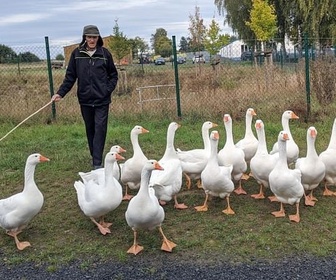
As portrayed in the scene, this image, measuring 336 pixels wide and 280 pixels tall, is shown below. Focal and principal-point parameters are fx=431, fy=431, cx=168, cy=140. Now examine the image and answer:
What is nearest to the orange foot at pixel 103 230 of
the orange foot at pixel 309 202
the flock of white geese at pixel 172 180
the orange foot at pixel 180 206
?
the flock of white geese at pixel 172 180

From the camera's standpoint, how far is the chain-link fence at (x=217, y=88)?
1091cm

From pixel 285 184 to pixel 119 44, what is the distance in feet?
58.2

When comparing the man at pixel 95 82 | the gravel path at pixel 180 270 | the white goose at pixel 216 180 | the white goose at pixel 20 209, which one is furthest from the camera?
the man at pixel 95 82

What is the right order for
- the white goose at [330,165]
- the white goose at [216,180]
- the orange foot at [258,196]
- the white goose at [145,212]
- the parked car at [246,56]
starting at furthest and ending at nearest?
the parked car at [246,56], the orange foot at [258,196], the white goose at [330,165], the white goose at [216,180], the white goose at [145,212]

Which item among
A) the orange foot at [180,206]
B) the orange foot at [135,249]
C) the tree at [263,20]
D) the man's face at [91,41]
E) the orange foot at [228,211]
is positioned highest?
the tree at [263,20]

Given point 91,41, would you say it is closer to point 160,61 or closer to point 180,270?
point 180,270

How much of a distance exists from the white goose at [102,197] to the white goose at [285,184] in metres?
1.88

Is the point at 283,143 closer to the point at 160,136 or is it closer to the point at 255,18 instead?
the point at 160,136

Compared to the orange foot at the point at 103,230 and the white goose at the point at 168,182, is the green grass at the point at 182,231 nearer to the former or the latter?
the orange foot at the point at 103,230

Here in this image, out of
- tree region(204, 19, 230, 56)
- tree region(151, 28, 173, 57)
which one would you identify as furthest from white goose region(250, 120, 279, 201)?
tree region(204, 19, 230, 56)

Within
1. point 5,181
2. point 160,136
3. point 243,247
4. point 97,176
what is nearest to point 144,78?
point 160,136

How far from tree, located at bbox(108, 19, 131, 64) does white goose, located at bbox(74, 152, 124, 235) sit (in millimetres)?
17211

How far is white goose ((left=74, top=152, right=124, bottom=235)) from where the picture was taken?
4859 mm

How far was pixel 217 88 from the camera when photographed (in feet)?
39.5
